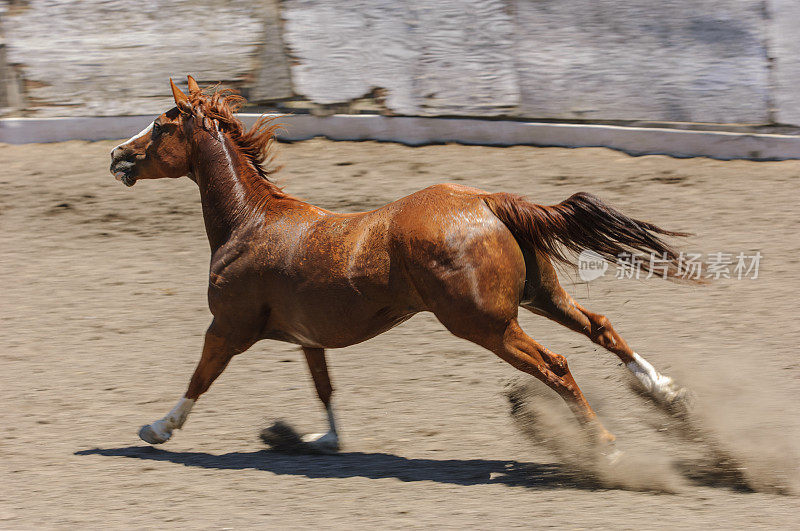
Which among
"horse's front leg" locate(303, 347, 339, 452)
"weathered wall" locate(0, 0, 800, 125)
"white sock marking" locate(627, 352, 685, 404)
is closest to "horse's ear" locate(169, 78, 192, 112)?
"horse's front leg" locate(303, 347, 339, 452)

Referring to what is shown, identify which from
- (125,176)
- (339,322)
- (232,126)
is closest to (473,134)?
(232,126)

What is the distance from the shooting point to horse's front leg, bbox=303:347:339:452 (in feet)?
16.0

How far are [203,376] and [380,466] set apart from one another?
1.02m

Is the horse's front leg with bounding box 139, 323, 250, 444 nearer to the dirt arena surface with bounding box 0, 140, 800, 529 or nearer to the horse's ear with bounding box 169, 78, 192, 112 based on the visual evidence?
the dirt arena surface with bounding box 0, 140, 800, 529

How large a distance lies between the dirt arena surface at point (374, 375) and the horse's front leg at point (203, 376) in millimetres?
134

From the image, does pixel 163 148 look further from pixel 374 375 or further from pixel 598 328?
pixel 598 328

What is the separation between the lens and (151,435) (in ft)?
15.8

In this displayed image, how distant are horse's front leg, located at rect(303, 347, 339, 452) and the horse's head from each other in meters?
1.22

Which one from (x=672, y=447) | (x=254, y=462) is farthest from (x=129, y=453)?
(x=672, y=447)

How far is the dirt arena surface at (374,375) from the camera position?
4.04 m

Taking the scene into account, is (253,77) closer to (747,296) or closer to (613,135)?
(613,135)

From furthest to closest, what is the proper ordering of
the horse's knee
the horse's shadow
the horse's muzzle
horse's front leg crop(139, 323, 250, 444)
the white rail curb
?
the white rail curb < the horse's muzzle < horse's front leg crop(139, 323, 250, 444) < the horse's knee < the horse's shadow

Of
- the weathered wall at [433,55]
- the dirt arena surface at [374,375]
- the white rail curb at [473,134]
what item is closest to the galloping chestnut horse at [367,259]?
the dirt arena surface at [374,375]

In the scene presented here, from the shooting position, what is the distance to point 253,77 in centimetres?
933
